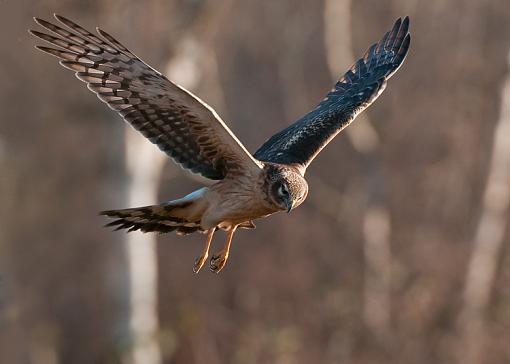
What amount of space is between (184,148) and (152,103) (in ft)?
1.17

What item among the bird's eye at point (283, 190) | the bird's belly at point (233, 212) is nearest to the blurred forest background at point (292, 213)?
the bird's belly at point (233, 212)

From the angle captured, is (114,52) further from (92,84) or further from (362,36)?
(362,36)

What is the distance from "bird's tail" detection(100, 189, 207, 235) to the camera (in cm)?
593

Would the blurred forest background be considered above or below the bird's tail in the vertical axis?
above

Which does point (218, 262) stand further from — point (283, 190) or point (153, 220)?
point (283, 190)

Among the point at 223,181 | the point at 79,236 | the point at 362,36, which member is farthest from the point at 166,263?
the point at 223,181

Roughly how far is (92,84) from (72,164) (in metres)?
13.0

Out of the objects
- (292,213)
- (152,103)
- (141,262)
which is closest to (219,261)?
(152,103)

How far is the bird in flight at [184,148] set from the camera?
5711 mm

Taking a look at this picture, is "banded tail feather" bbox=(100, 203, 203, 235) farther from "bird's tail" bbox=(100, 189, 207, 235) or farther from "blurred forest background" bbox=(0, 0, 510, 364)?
"blurred forest background" bbox=(0, 0, 510, 364)

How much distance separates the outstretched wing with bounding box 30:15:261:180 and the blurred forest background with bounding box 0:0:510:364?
6.92 meters

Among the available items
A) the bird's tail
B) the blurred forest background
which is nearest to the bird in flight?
the bird's tail

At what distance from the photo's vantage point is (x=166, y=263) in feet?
57.0

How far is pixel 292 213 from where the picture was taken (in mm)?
17844
